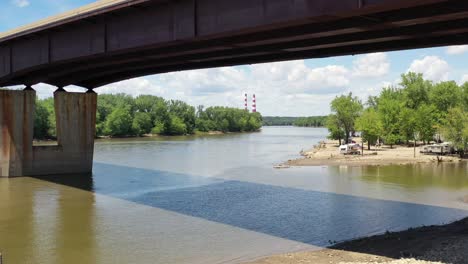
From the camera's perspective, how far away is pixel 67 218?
23281 mm

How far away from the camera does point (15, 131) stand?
128 ft

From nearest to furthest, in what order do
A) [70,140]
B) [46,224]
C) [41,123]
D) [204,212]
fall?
[46,224], [204,212], [70,140], [41,123]

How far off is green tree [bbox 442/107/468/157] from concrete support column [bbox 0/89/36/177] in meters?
Result: 49.1

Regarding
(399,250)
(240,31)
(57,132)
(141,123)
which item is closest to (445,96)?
(57,132)

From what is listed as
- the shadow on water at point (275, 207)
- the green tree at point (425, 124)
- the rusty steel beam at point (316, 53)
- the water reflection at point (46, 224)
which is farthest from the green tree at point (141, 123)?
the water reflection at point (46, 224)

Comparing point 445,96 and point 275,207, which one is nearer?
point 275,207

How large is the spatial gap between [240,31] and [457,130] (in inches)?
1934

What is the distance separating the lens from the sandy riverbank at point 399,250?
45.8 feet

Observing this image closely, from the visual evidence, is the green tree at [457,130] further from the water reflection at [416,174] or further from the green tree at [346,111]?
the green tree at [346,111]

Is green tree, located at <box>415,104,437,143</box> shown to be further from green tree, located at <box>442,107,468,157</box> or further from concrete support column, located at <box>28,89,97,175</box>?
concrete support column, located at <box>28,89,97,175</box>

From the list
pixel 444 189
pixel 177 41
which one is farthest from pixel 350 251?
pixel 444 189

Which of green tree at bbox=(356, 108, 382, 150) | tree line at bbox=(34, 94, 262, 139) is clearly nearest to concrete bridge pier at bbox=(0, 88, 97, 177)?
green tree at bbox=(356, 108, 382, 150)

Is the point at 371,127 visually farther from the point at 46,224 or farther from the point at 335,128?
the point at 46,224

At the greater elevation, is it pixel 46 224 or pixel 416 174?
pixel 416 174
